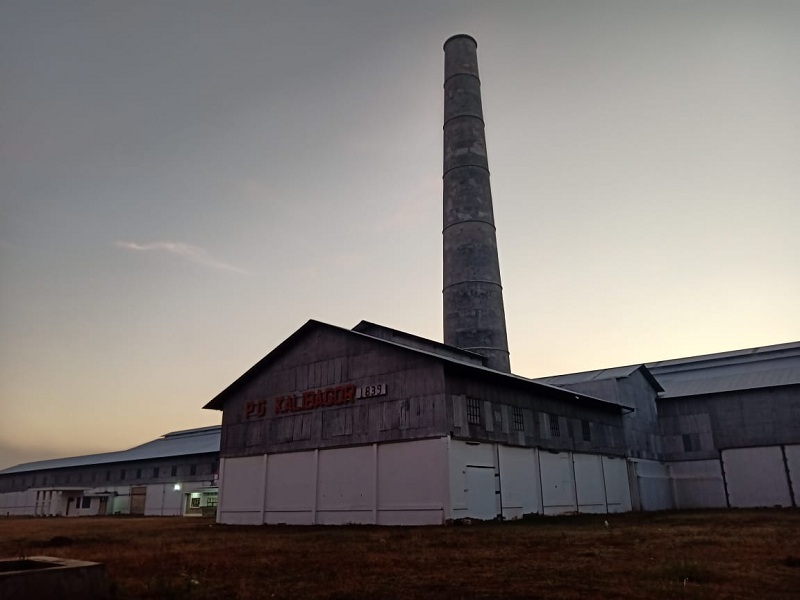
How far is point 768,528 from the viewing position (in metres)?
22.1

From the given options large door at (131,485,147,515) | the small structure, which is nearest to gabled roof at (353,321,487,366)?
the small structure

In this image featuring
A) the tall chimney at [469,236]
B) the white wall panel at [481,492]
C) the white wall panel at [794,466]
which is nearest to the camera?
the white wall panel at [481,492]

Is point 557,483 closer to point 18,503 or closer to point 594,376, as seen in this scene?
point 594,376

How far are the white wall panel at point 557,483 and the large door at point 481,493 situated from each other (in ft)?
15.6

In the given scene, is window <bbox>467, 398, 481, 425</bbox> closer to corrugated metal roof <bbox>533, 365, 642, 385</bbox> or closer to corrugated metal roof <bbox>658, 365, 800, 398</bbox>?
corrugated metal roof <bbox>533, 365, 642, 385</bbox>

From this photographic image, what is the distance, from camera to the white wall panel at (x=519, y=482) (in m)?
29.1

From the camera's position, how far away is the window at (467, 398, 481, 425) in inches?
1104

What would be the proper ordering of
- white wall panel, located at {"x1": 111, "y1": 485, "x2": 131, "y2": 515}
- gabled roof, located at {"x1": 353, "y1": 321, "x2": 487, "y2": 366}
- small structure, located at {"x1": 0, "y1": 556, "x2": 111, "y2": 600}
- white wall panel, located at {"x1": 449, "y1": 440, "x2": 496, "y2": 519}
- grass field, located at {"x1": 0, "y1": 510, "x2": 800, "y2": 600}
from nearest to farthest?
small structure, located at {"x1": 0, "y1": 556, "x2": 111, "y2": 600} → grass field, located at {"x1": 0, "y1": 510, "x2": 800, "y2": 600} → white wall panel, located at {"x1": 449, "y1": 440, "x2": 496, "y2": 519} → gabled roof, located at {"x1": 353, "y1": 321, "x2": 487, "y2": 366} → white wall panel, located at {"x1": 111, "y1": 485, "x2": 131, "y2": 515}

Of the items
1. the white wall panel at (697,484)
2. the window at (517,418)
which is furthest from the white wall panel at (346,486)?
the white wall panel at (697,484)

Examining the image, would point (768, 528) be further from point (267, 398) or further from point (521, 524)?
point (267, 398)

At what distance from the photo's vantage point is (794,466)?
135ft

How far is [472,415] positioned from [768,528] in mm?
12096

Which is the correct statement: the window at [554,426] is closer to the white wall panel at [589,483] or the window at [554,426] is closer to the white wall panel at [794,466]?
the white wall panel at [589,483]

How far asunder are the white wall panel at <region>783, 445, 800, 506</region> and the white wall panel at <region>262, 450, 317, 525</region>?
32360 mm
